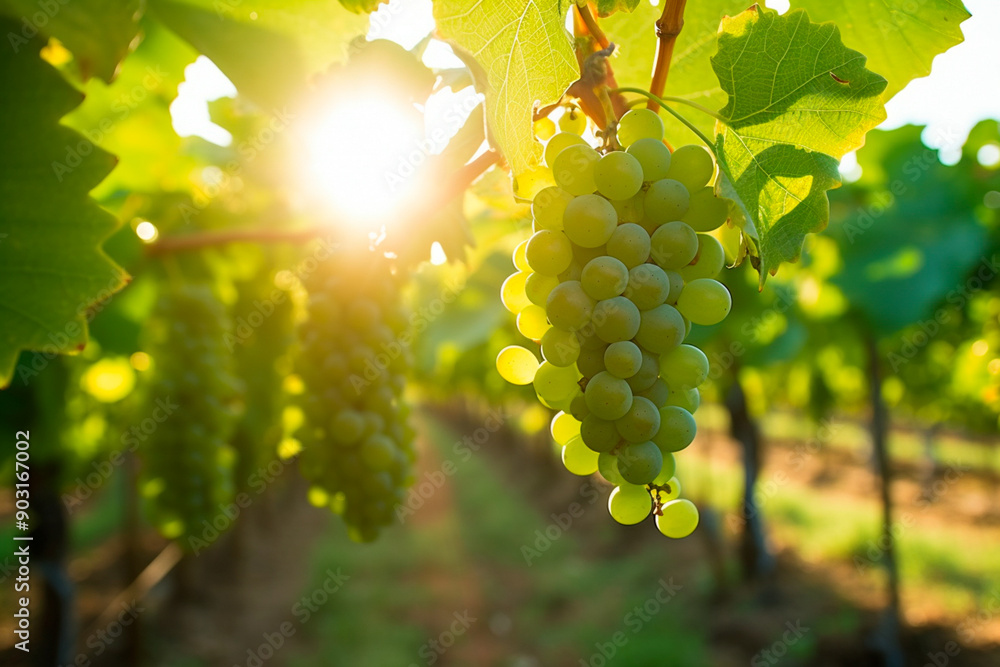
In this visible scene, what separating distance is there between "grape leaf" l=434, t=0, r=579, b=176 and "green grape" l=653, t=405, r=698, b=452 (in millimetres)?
333

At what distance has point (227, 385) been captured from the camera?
2.08 meters

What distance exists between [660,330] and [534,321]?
6.8 inches

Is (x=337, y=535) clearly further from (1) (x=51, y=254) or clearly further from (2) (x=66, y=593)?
(1) (x=51, y=254)

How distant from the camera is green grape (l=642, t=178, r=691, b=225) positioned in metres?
0.74

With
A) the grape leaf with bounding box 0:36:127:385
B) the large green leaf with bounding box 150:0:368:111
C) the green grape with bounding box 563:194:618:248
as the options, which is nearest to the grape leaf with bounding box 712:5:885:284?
the green grape with bounding box 563:194:618:248

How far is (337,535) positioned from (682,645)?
8.08 metres

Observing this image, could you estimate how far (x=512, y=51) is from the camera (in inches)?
26.7

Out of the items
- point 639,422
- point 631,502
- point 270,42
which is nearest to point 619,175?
point 639,422

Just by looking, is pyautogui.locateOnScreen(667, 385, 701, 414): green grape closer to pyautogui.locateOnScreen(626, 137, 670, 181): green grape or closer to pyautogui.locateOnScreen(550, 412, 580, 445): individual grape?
pyautogui.locateOnScreen(550, 412, 580, 445): individual grape

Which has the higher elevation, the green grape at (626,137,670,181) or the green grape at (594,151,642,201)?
the green grape at (626,137,670,181)

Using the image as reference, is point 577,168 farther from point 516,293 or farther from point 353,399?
point 353,399

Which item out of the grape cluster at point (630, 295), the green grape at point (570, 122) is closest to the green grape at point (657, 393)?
the grape cluster at point (630, 295)

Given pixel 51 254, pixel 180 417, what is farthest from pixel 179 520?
pixel 51 254

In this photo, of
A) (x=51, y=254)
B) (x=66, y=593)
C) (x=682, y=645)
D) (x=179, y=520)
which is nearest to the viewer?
(x=51, y=254)
